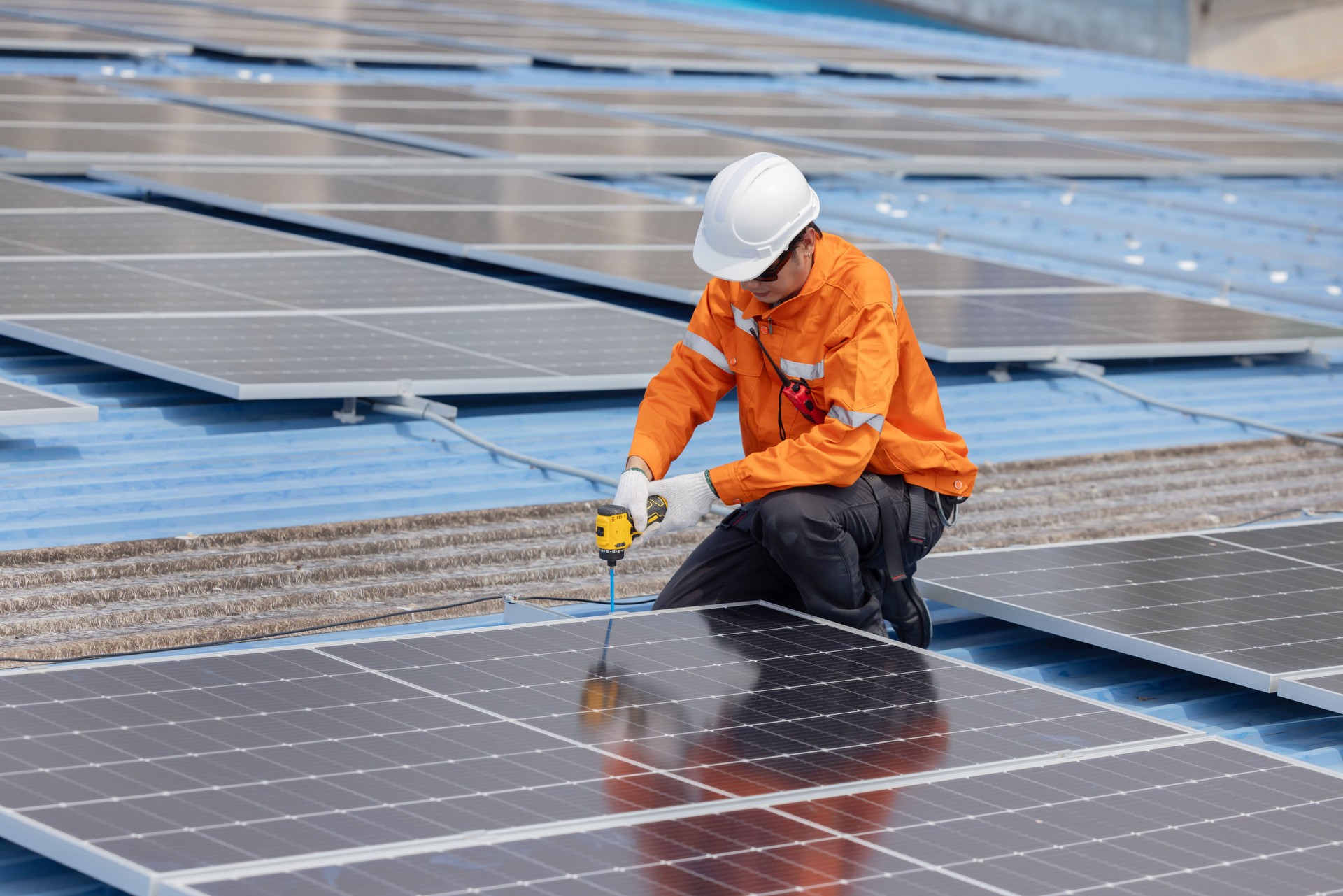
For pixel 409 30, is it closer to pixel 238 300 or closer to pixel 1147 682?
pixel 238 300

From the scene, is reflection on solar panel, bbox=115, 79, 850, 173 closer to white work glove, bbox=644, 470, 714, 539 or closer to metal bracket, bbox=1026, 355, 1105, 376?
metal bracket, bbox=1026, 355, 1105, 376

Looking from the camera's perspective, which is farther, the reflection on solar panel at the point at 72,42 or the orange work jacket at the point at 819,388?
the reflection on solar panel at the point at 72,42

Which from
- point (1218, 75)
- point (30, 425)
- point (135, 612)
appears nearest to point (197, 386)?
point (30, 425)

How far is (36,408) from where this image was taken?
25.2ft

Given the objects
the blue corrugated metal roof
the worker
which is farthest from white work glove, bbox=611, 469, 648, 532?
the blue corrugated metal roof

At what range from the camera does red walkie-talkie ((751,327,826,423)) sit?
6793 mm

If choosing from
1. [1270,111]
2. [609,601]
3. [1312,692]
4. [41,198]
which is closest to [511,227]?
[41,198]

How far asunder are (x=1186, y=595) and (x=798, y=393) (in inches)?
72.1

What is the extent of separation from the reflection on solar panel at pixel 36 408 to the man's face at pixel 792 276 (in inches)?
119

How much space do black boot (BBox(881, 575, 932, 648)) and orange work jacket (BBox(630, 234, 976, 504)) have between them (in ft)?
1.34

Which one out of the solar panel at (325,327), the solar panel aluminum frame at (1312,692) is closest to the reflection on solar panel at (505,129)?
the solar panel at (325,327)

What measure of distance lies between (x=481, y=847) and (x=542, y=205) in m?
9.61

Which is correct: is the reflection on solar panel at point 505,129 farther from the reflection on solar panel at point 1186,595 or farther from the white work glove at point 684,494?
the white work glove at point 684,494

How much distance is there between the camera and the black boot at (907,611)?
7.00 m
